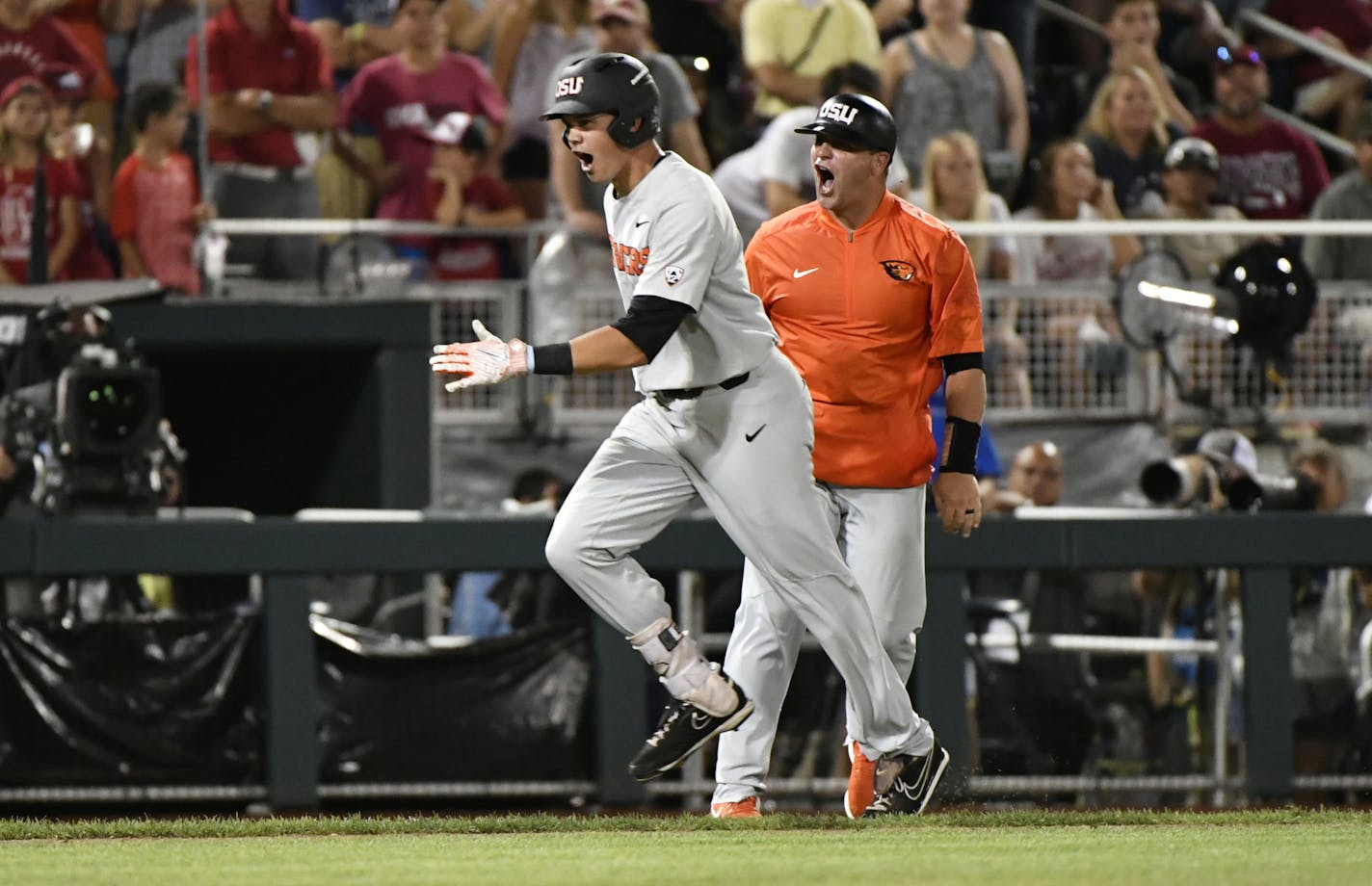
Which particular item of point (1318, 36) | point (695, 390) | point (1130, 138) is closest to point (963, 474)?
point (695, 390)

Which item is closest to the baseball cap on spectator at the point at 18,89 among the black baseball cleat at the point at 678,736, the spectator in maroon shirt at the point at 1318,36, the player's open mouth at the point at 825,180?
the player's open mouth at the point at 825,180

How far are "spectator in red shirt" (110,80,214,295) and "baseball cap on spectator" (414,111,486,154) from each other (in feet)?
4.19

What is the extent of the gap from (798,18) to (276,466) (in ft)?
11.4

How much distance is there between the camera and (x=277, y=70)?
410 inches

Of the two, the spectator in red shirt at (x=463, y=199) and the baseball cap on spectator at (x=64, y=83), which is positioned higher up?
the baseball cap on spectator at (x=64, y=83)

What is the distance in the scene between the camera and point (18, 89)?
9.41 meters

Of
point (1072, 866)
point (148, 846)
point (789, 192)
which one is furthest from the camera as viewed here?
point (789, 192)

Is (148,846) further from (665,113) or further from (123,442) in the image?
(665,113)

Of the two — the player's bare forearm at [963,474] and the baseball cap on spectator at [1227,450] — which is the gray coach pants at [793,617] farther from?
the baseball cap on spectator at [1227,450]

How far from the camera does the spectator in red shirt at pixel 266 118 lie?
10.2 metres

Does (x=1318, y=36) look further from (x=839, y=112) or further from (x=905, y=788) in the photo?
(x=905, y=788)

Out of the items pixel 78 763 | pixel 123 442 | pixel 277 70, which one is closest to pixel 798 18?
pixel 277 70

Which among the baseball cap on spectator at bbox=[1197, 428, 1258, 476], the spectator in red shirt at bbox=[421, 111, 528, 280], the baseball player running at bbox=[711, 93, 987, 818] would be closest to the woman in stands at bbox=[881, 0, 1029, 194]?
the spectator in red shirt at bbox=[421, 111, 528, 280]

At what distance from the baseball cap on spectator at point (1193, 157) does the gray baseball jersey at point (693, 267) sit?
5745mm
